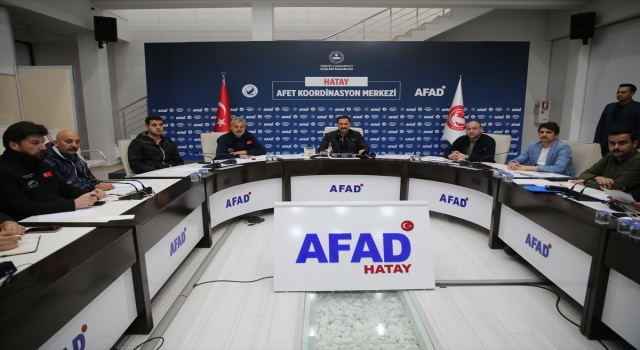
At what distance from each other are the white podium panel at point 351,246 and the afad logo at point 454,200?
4.30 feet

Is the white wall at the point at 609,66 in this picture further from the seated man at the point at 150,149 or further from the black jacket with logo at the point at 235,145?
the seated man at the point at 150,149

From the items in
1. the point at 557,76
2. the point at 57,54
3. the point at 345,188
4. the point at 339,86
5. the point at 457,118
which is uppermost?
the point at 57,54

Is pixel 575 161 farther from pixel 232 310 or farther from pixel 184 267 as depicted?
pixel 184 267

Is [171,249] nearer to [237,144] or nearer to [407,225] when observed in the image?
[407,225]

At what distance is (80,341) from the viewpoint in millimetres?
1238

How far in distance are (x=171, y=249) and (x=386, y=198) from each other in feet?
7.62

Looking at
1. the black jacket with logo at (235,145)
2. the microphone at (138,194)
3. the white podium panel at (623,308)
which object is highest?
the black jacket with logo at (235,145)

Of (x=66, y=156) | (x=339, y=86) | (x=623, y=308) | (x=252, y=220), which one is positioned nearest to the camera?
(x=623, y=308)

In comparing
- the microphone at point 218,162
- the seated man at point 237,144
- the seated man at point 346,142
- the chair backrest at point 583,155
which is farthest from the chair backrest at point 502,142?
the microphone at point 218,162

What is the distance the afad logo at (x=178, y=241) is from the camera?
6.97 feet

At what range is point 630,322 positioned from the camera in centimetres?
146

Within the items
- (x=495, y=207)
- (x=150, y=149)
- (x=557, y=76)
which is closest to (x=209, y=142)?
(x=150, y=149)

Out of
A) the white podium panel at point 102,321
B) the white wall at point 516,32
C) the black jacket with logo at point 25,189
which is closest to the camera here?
the white podium panel at point 102,321

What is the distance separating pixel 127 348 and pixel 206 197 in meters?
1.26
